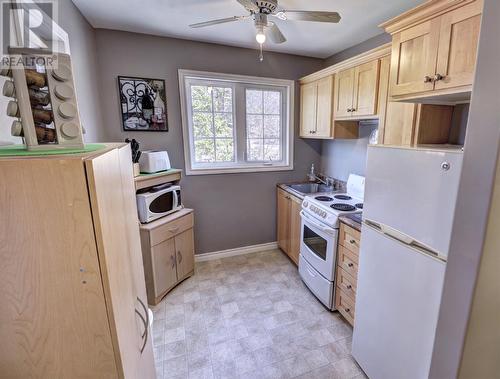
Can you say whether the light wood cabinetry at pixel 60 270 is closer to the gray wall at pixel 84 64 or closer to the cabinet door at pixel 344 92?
the gray wall at pixel 84 64

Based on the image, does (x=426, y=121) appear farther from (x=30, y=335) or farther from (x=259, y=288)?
(x=30, y=335)

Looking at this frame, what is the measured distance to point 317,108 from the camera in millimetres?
2844

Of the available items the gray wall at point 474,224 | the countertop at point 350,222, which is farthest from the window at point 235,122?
the gray wall at point 474,224

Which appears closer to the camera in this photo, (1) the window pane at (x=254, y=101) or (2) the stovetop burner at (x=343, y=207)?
(2) the stovetop burner at (x=343, y=207)

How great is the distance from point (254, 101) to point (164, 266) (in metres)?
2.19

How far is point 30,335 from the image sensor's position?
671 mm

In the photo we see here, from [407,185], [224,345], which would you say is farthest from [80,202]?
[224,345]

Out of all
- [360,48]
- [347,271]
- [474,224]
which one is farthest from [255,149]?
[474,224]

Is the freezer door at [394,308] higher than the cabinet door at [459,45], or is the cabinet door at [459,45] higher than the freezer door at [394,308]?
the cabinet door at [459,45]

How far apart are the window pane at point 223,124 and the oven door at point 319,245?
136 centimetres

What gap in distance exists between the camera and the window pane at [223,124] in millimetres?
3000

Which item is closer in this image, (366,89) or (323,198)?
(366,89)

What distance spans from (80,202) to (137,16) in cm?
220

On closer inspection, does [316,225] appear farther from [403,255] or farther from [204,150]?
[204,150]
